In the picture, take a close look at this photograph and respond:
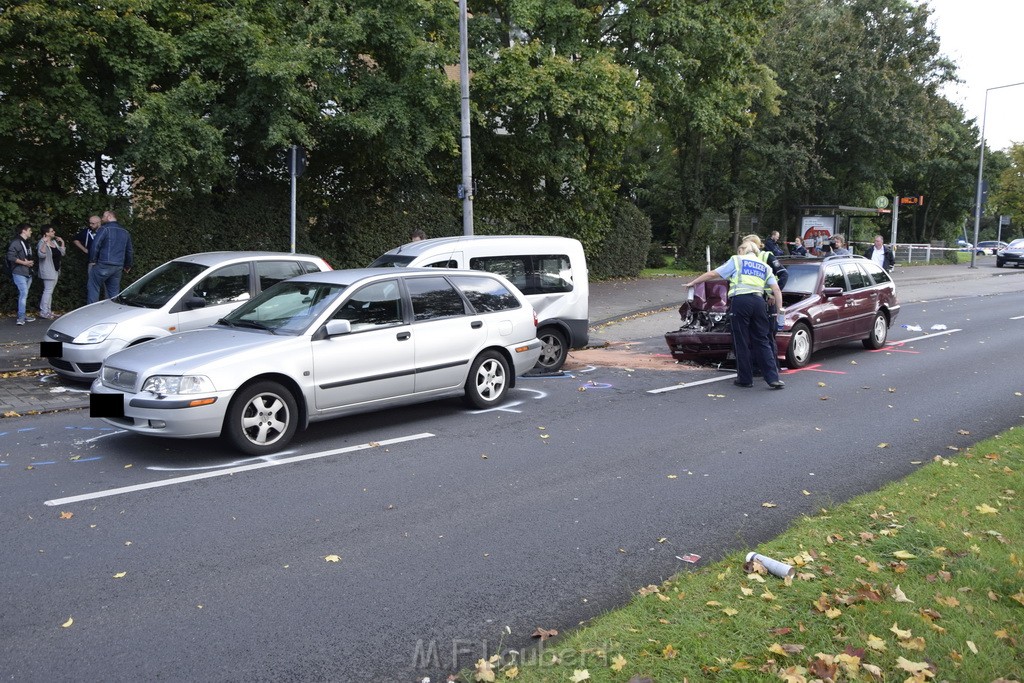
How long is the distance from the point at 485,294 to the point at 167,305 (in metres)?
3.98

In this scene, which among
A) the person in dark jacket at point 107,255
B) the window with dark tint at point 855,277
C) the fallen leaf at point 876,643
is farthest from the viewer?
the person in dark jacket at point 107,255

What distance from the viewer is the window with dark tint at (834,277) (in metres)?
13.1

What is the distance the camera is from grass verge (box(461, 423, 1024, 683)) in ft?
12.4

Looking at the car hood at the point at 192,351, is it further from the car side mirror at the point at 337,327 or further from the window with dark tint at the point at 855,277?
the window with dark tint at the point at 855,277

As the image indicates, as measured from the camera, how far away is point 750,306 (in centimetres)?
1072

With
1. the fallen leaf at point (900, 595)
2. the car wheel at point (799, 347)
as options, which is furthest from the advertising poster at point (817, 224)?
the fallen leaf at point (900, 595)

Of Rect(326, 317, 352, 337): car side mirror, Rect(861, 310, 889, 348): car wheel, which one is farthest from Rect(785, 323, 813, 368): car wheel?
Rect(326, 317, 352, 337): car side mirror

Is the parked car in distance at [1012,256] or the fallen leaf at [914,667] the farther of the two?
the parked car in distance at [1012,256]

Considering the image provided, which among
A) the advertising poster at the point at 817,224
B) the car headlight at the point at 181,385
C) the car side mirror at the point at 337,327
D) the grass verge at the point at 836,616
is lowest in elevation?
the grass verge at the point at 836,616

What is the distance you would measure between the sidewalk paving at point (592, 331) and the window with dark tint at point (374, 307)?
3518 mm

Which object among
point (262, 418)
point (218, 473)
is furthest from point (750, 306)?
point (218, 473)

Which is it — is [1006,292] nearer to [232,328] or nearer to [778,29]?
[778,29]

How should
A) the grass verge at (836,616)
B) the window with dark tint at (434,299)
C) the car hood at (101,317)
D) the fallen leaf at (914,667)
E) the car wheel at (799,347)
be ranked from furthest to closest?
the car wheel at (799,347) < the car hood at (101,317) < the window with dark tint at (434,299) < the grass verge at (836,616) < the fallen leaf at (914,667)

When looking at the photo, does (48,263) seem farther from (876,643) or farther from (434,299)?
(876,643)
